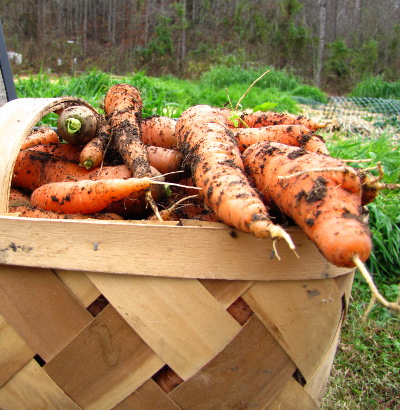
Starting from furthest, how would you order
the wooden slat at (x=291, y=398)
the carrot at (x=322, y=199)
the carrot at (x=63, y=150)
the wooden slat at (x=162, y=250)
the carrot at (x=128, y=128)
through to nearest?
1. the carrot at (x=63, y=150)
2. the carrot at (x=128, y=128)
3. the wooden slat at (x=291, y=398)
4. the wooden slat at (x=162, y=250)
5. the carrot at (x=322, y=199)

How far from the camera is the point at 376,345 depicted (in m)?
1.57

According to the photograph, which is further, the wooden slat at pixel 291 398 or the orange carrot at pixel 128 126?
the orange carrot at pixel 128 126

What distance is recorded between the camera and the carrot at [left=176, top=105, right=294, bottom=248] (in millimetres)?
781

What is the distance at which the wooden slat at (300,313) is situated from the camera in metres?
0.86

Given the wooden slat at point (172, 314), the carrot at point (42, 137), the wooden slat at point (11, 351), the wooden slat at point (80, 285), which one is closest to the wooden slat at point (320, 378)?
the wooden slat at point (172, 314)

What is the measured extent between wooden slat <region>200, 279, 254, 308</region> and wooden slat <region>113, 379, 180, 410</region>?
0.79 feet

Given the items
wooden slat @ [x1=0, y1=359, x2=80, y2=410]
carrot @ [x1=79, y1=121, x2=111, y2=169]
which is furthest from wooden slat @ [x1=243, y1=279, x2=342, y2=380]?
carrot @ [x1=79, y1=121, x2=111, y2=169]

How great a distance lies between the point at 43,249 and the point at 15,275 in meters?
0.10

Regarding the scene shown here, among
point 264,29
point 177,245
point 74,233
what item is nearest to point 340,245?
point 177,245

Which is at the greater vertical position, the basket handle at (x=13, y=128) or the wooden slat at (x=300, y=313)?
the basket handle at (x=13, y=128)

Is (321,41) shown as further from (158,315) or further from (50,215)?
(158,315)

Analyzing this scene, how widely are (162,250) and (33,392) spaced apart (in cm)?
47

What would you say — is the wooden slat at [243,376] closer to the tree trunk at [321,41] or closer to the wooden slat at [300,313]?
the wooden slat at [300,313]

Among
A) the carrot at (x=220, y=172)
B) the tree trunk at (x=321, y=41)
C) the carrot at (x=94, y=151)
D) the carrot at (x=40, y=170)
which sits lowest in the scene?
the tree trunk at (x=321, y=41)
